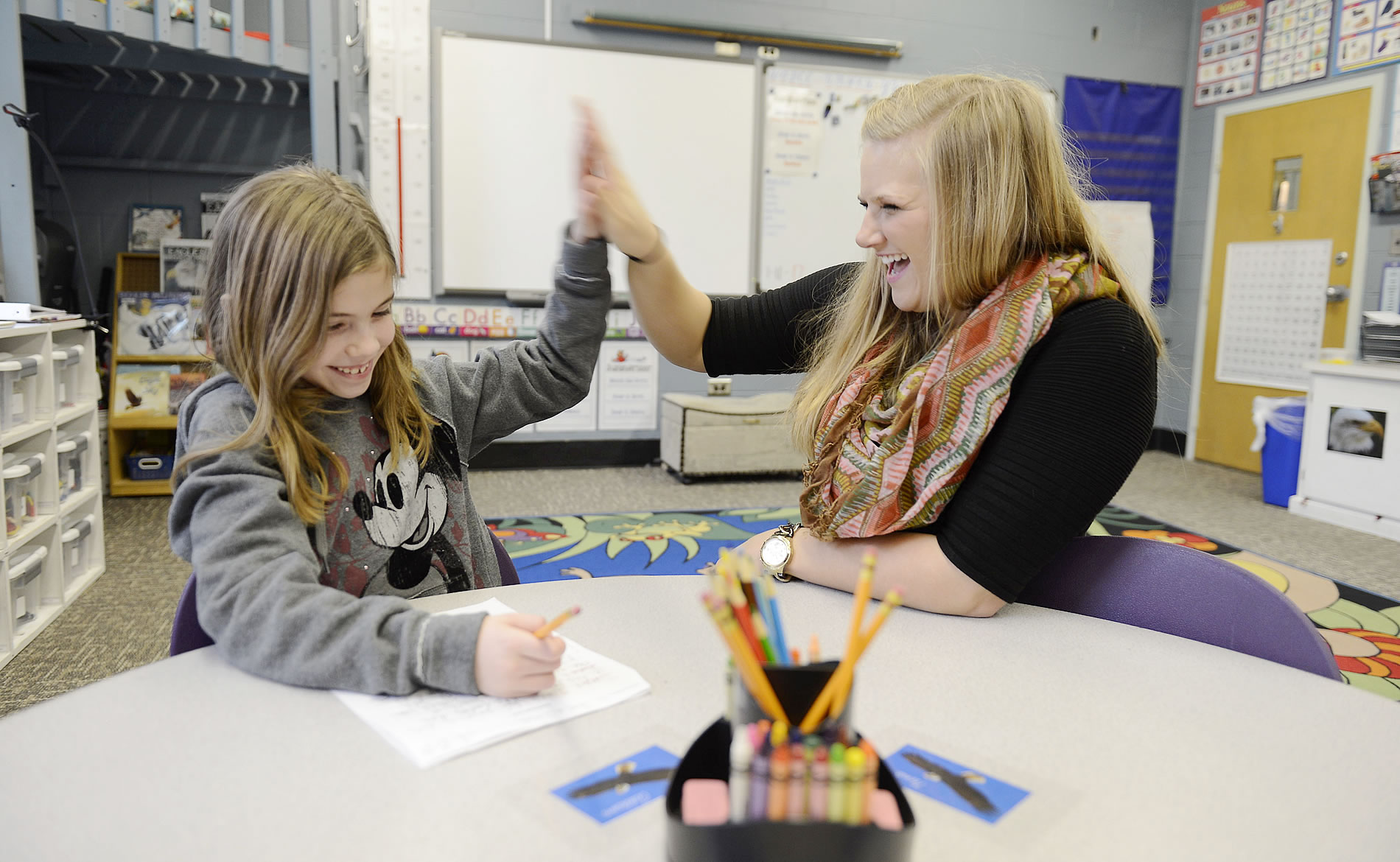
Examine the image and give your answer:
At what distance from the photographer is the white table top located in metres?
0.53

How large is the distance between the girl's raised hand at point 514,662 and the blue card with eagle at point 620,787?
0.11 meters

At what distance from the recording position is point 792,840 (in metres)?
0.43

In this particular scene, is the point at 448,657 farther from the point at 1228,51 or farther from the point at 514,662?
the point at 1228,51

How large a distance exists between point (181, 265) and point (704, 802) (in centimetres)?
404

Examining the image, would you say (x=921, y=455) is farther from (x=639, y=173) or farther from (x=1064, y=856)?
(x=639, y=173)

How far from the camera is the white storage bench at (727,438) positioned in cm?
391

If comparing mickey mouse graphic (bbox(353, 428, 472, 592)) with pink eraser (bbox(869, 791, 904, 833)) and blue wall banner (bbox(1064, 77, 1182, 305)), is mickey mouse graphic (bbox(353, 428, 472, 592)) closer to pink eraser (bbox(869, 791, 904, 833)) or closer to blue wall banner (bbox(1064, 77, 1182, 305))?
pink eraser (bbox(869, 791, 904, 833))

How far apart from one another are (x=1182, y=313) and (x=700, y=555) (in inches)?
140

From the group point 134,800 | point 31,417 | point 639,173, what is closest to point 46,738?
point 134,800

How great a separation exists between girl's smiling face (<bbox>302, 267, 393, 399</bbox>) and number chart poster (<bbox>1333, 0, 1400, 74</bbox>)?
15.4 ft

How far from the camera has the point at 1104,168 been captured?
15.9 ft

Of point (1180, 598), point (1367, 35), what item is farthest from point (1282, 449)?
point (1180, 598)

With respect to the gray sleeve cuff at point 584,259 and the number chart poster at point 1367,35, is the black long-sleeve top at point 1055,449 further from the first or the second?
the number chart poster at point 1367,35

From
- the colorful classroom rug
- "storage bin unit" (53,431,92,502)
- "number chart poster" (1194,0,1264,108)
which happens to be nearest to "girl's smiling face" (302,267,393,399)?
the colorful classroom rug
